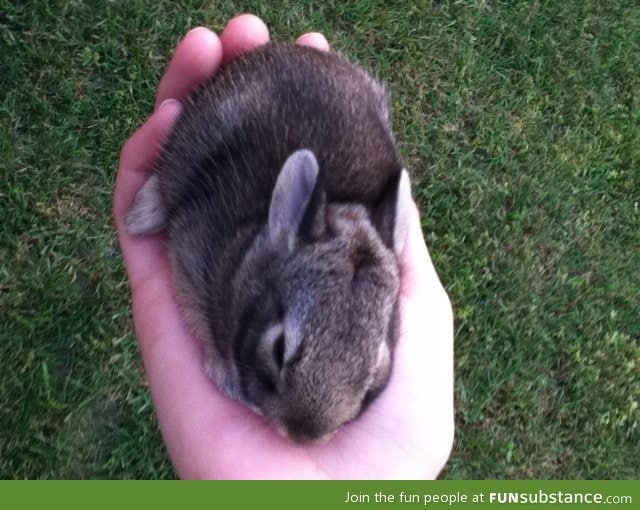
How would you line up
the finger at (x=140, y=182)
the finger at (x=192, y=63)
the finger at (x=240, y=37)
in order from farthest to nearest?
1. the finger at (x=240, y=37)
2. the finger at (x=192, y=63)
3. the finger at (x=140, y=182)

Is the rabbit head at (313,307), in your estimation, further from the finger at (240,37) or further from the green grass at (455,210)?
the green grass at (455,210)

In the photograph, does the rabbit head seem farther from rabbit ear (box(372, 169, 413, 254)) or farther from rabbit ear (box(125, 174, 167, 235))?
rabbit ear (box(125, 174, 167, 235))

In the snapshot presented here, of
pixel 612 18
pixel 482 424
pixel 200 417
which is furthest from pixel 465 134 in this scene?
pixel 200 417

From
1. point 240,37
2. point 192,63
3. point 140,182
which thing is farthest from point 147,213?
point 240,37

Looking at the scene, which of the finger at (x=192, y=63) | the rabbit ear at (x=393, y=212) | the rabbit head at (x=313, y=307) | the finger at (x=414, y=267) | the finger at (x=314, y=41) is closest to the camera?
the rabbit head at (x=313, y=307)

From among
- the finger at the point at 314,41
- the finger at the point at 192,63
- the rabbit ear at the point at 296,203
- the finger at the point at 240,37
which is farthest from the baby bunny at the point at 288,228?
the finger at the point at 314,41

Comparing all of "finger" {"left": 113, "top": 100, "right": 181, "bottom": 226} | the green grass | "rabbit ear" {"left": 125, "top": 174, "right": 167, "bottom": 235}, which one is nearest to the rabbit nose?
"rabbit ear" {"left": 125, "top": 174, "right": 167, "bottom": 235}

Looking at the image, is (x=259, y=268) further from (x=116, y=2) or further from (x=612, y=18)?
(x=612, y=18)
